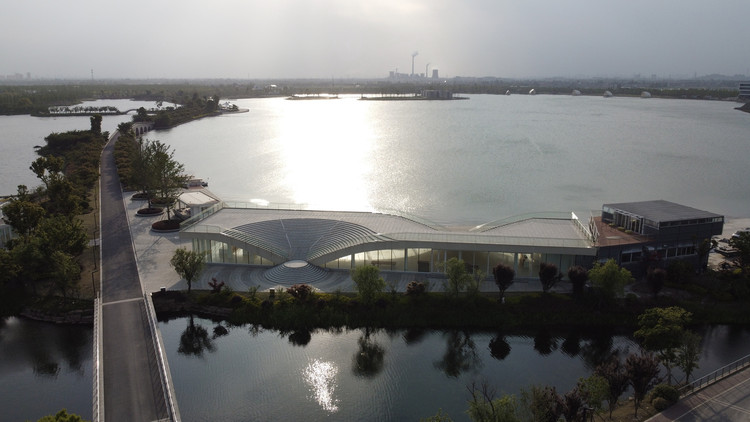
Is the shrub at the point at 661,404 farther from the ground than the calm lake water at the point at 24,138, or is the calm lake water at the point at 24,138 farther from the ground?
the calm lake water at the point at 24,138

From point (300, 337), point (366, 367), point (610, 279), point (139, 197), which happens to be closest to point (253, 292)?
point (300, 337)

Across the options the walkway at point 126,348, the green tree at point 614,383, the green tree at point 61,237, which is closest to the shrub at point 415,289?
the green tree at point 614,383

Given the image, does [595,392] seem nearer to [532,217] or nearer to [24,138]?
[532,217]

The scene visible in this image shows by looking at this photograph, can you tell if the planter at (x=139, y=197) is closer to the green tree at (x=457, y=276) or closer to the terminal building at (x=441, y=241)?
the terminal building at (x=441, y=241)

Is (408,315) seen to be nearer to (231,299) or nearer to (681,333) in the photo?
(231,299)

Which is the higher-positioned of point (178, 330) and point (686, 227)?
point (686, 227)

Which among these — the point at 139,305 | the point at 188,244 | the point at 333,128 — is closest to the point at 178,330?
the point at 139,305

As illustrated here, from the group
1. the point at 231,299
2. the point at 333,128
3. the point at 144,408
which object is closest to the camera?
the point at 144,408
